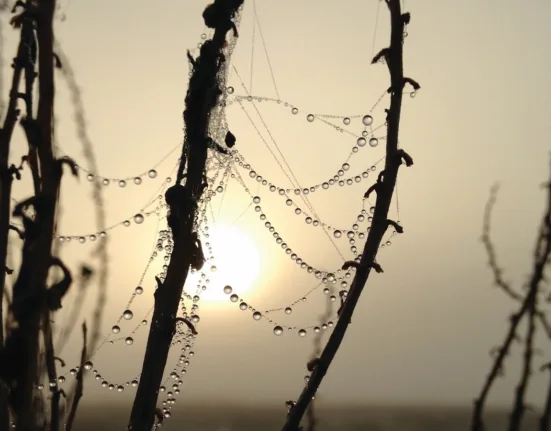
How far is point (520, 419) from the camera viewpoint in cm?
103

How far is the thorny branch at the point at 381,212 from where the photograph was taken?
36.0 inches

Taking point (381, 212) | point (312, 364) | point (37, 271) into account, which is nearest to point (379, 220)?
point (381, 212)

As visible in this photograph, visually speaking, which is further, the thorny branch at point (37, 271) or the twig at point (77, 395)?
the twig at point (77, 395)

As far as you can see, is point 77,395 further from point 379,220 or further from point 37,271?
point 379,220

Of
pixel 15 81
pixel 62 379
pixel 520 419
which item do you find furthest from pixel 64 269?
pixel 520 419

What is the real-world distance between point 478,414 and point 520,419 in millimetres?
69

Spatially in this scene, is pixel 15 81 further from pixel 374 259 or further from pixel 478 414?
pixel 478 414

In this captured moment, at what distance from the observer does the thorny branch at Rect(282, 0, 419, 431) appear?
92 cm

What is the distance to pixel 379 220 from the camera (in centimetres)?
97

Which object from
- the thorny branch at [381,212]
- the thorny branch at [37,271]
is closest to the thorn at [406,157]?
the thorny branch at [381,212]

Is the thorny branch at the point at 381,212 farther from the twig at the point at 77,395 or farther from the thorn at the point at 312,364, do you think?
the twig at the point at 77,395

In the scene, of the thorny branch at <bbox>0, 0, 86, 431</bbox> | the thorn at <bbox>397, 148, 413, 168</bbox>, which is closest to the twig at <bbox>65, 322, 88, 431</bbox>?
the thorny branch at <bbox>0, 0, 86, 431</bbox>

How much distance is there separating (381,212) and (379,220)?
0.02m

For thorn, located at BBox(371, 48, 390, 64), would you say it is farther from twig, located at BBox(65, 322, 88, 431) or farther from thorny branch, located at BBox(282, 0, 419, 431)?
twig, located at BBox(65, 322, 88, 431)
